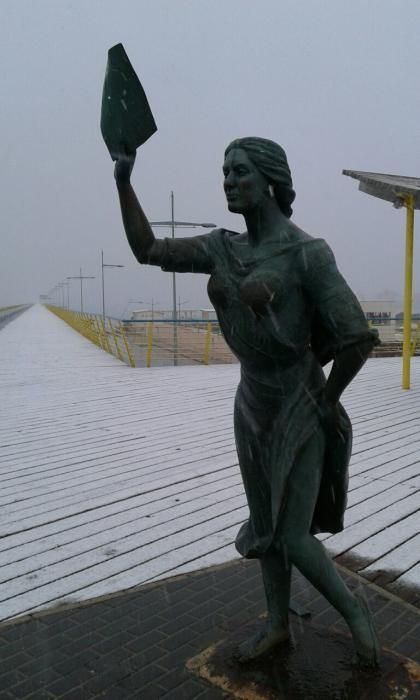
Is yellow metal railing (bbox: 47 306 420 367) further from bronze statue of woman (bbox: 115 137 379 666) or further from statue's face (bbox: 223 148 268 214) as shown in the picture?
statue's face (bbox: 223 148 268 214)

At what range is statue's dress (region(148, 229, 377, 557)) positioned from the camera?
2.07 metres

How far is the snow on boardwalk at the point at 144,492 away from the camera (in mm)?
3631

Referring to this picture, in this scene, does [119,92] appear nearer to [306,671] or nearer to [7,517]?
[306,671]

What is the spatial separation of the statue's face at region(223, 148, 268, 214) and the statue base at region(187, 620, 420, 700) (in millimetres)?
1882

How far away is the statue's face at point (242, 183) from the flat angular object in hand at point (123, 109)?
305mm

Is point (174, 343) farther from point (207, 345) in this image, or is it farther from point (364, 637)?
point (364, 637)

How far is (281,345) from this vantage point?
2.12 metres

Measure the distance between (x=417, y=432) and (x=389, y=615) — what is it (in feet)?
13.9

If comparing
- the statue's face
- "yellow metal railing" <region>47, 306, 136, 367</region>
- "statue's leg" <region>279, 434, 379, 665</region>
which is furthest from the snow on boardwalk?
"yellow metal railing" <region>47, 306, 136, 367</region>

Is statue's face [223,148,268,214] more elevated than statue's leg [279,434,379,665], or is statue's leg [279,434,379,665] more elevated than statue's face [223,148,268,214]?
statue's face [223,148,268,214]

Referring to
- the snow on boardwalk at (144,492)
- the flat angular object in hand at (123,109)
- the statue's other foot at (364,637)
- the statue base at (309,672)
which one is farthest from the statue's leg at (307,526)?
the snow on boardwalk at (144,492)

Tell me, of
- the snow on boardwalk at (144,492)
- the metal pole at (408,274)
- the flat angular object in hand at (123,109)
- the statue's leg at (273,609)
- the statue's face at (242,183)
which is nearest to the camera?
the flat angular object in hand at (123,109)

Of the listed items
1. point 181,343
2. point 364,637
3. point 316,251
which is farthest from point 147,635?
point 181,343

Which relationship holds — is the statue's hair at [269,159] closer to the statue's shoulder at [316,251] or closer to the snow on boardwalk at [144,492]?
the statue's shoulder at [316,251]
